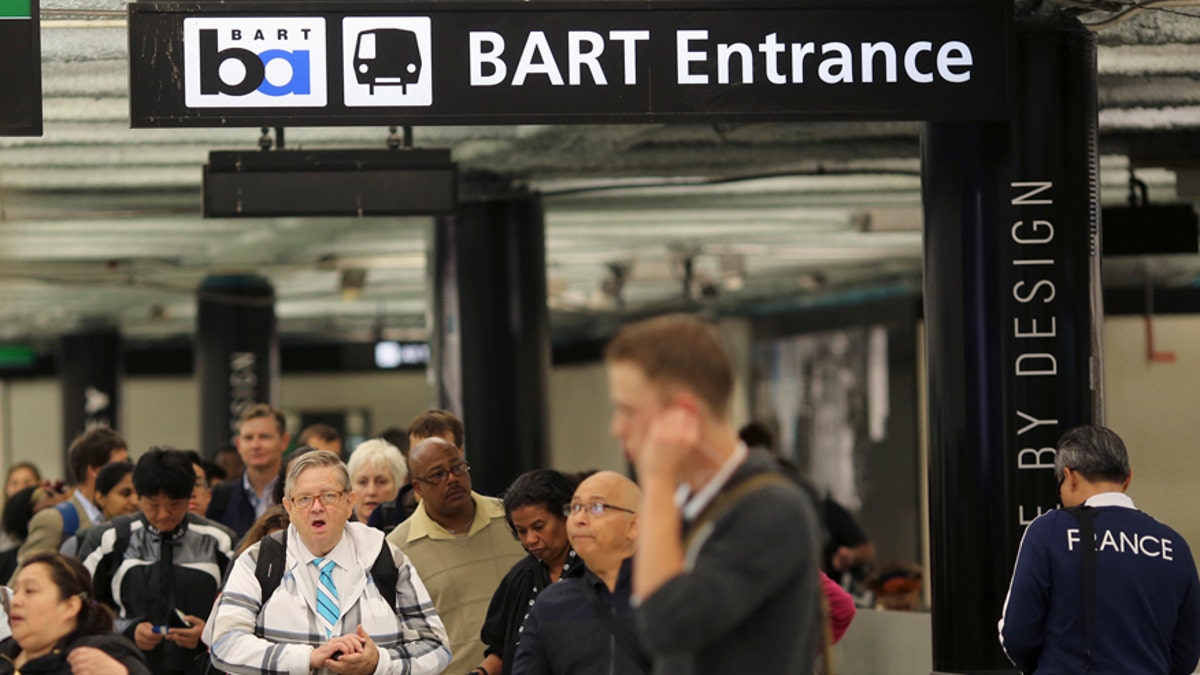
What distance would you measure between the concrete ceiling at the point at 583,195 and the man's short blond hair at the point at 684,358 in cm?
371

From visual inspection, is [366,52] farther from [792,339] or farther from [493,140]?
[792,339]

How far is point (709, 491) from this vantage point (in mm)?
2867

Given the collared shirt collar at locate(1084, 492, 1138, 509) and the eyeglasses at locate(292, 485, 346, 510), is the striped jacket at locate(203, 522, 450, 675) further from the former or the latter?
the collared shirt collar at locate(1084, 492, 1138, 509)

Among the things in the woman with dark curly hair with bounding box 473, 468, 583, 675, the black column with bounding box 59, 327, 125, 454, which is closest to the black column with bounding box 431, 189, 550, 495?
the woman with dark curly hair with bounding box 473, 468, 583, 675

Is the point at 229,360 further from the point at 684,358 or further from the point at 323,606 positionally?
the point at 684,358

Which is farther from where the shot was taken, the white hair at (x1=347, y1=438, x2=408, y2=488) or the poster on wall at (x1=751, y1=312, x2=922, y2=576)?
the poster on wall at (x1=751, y1=312, x2=922, y2=576)

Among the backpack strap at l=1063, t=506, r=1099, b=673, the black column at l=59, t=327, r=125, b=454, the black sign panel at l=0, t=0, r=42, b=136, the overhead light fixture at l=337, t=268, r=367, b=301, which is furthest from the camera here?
the black column at l=59, t=327, r=125, b=454

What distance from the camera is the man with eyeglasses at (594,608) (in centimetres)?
402

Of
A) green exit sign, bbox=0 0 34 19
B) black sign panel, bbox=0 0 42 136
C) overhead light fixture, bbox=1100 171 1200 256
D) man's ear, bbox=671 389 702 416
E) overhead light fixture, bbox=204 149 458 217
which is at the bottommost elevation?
man's ear, bbox=671 389 702 416

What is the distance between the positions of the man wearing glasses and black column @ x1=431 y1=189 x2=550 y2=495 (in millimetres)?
5805

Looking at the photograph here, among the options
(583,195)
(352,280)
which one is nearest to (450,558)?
(583,195)

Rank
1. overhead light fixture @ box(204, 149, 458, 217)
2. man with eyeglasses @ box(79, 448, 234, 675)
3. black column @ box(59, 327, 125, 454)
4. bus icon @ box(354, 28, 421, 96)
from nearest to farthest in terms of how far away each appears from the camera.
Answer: bus icon @ box(354, 28, 421, 96) < man with eyeglasses @ box(79, 448, 234, 675) < overhead light fixture @ box(204, 149, 458, 217) < black column @ box(59, 327, 125, 454)

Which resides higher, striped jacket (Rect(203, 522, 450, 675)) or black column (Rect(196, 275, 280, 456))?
black column (Rect(196, 275, 280, 456))

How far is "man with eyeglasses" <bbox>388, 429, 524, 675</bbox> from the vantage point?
5.54 metres
